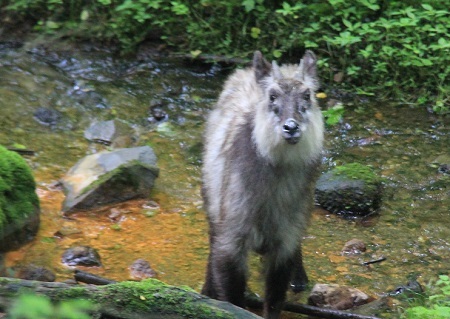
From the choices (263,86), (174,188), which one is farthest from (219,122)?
(174,188)

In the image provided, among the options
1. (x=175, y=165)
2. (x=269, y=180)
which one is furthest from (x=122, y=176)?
(x=269, y=180)

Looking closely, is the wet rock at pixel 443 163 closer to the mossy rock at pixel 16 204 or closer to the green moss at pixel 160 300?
the mossy rock at pixel 16 204

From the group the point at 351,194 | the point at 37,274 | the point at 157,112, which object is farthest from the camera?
the point at 157,112

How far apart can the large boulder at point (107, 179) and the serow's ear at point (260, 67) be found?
7.22ft

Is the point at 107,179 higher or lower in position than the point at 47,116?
higher

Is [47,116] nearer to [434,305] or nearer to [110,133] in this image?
[110,133]

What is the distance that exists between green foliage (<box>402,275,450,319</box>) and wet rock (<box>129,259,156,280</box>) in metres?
1.83

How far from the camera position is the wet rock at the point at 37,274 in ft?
16.7

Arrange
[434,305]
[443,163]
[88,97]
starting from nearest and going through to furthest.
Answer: [434,305] → [443,163] → [88,97]

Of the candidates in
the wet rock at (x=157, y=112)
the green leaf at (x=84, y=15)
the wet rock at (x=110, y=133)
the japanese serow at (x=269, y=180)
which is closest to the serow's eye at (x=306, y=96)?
the japanese serow at (x=269, y=180)

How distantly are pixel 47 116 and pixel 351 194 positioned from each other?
344cm

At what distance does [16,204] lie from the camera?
581 centimetres

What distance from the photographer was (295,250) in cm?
480

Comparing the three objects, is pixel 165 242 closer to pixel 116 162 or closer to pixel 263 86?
pixel 116 162
